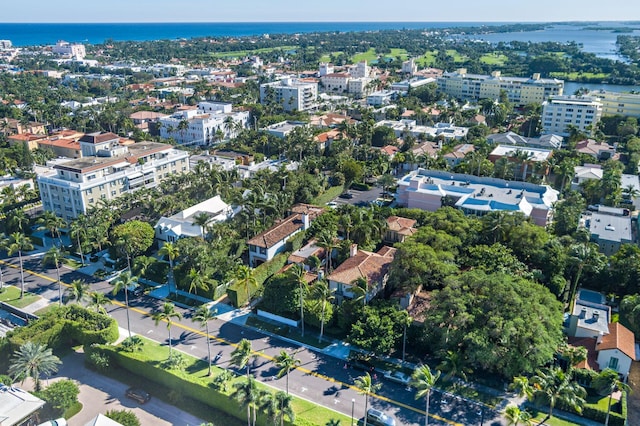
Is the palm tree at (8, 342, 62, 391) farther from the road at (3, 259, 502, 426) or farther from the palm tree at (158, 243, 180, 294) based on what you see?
the palm tree at (158, 243, 180, 294)

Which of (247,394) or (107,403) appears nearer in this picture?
(247,394)

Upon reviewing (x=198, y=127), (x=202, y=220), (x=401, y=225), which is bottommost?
(x=401, y=225)

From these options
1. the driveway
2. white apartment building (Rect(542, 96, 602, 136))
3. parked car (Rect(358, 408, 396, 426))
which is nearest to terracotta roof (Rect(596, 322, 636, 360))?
parked car (Rect(358, 408, 396, 426))

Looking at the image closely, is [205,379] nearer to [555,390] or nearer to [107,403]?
[107,403]

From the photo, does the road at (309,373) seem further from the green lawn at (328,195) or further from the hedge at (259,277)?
the green lawn at (328,195)

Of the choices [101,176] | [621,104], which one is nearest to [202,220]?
[101,176]

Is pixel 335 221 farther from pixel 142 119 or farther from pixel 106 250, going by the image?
pixel 142 119

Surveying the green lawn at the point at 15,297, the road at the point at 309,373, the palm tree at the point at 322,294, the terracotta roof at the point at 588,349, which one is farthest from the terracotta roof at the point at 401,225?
the green lawn at the point at 15,297
